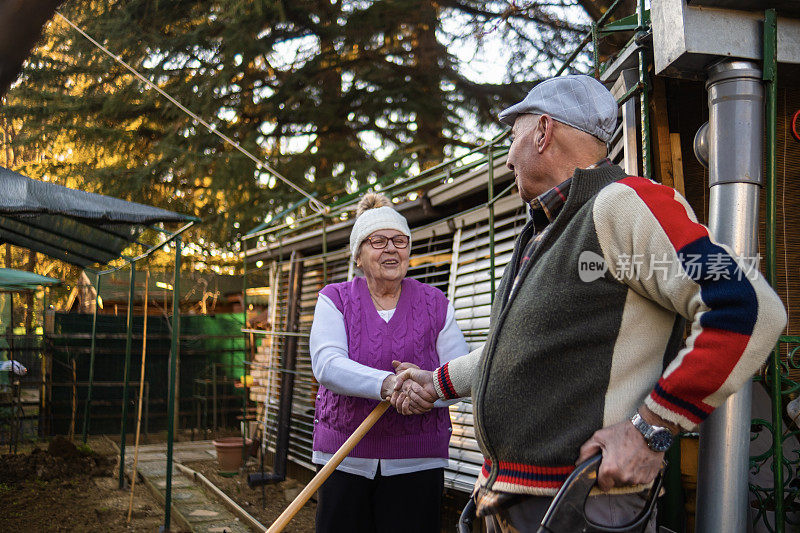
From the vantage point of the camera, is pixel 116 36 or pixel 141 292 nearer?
pixel 116 36

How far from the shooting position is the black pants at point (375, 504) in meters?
2.69

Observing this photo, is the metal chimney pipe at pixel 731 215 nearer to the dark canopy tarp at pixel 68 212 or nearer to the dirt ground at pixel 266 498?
the dark canopy tarp at pixel 68 212

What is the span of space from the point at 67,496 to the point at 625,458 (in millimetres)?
7579

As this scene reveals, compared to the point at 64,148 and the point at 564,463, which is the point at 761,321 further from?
the point at 64,148

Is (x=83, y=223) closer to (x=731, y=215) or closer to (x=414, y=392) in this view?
(x=414, y=392)

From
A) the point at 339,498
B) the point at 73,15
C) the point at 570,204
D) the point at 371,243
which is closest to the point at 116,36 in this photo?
the point at 73,15

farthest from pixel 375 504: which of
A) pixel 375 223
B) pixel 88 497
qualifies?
pixel 88 497

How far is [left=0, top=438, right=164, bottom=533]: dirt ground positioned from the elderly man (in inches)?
227

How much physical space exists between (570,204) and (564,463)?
62cm

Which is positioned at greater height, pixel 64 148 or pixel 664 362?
pixel 64 148

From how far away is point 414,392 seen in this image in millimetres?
2396

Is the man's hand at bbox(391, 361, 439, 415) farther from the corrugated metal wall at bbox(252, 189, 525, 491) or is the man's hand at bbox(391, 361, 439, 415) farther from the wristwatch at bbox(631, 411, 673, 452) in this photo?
the corrugated metal wall at bbox(252, 189, 525, 491)

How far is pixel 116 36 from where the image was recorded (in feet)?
30.5

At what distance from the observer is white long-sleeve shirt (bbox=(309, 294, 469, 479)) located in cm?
256
